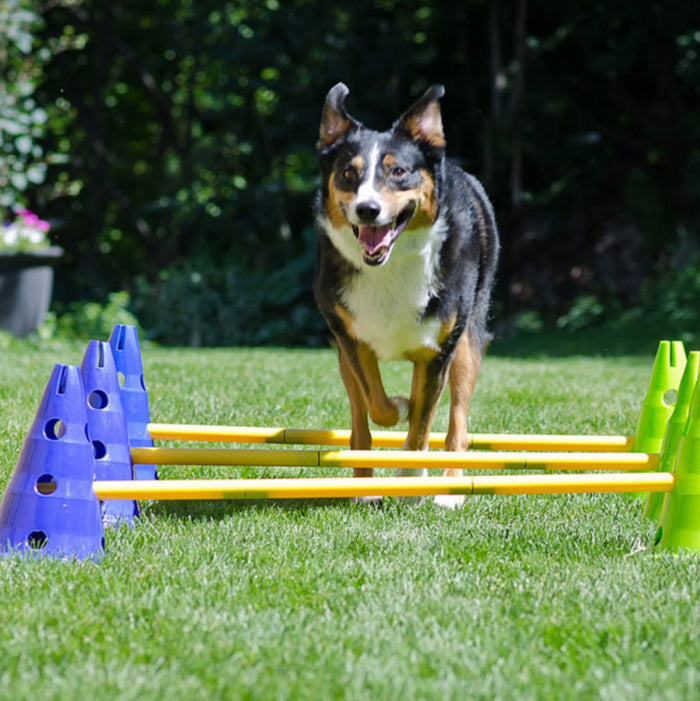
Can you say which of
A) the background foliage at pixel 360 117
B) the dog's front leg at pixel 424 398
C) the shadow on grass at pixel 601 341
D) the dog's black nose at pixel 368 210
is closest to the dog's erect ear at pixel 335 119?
the dog's black nose at pixel 368 210

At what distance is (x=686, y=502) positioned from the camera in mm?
2877

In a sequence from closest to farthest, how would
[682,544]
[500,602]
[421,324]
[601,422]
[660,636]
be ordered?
1. [660,636]
2. [500,602]
3. [682,544]
4. [421,324]
5. [601,422]

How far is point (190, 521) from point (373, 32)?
33.2 ft

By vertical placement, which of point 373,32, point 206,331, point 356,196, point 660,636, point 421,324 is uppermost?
point 373,32

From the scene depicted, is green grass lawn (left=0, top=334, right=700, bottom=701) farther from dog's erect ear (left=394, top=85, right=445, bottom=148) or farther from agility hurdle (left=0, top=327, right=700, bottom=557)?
dog's erect ear (left=394, top=85, right=445, bottom=148)

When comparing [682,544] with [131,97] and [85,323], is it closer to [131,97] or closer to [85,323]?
[85,323]

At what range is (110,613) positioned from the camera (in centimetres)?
231

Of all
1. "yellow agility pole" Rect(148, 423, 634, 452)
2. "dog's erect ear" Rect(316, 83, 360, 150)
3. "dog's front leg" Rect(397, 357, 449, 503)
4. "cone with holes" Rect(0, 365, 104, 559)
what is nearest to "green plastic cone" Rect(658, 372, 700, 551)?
"yellow agility pole" Rect(148, 423, 634, 452)

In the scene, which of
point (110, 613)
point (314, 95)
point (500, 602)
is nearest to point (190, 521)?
point (110, 613)

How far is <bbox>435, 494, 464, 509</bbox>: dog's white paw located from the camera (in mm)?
3625

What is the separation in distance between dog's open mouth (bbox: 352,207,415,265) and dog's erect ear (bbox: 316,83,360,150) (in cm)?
38

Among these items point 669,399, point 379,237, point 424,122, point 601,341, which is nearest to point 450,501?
point 379,237

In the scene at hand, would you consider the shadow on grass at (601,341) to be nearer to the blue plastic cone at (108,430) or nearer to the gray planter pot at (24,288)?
the gray planter pot at (24,288)

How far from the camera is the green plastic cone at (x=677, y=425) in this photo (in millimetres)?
3273
